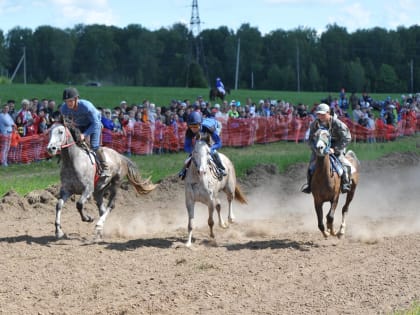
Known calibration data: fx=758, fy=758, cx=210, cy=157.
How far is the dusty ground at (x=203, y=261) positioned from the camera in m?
9.60

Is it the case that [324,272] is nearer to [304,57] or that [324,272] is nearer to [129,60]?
[304,57]

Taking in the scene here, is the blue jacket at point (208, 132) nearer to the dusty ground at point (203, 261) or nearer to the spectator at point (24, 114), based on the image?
the dusty ground at point (203, 261)

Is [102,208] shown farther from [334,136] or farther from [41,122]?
[41,122]

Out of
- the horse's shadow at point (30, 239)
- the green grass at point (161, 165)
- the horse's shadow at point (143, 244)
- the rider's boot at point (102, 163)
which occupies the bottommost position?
the horse's shadow at point (143, 244)

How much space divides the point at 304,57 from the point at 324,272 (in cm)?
10981

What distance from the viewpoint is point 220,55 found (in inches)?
5020

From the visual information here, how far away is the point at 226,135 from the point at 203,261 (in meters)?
18.9

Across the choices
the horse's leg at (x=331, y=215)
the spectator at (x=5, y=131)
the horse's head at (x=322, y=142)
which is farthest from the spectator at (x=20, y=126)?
the horse's head at (x=322, y=142)

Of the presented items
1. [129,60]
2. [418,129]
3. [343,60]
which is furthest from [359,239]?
[129,60]

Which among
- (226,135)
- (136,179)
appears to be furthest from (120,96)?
(136,179)

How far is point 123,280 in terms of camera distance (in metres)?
10.7

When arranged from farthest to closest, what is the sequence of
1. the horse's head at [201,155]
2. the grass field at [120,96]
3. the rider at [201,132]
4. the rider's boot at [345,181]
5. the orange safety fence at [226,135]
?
1. the grass field at [120,96]
2. the orange safety fence at [226,135]
3. the rider's boot at [345,181]
4. the rider at [201,132]
5. the horse's head at [201,155]

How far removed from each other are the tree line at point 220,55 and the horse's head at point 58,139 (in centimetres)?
9236

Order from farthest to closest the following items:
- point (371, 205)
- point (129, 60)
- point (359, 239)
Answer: point (129, 60)
point (371, 205)
point (359, 239)
